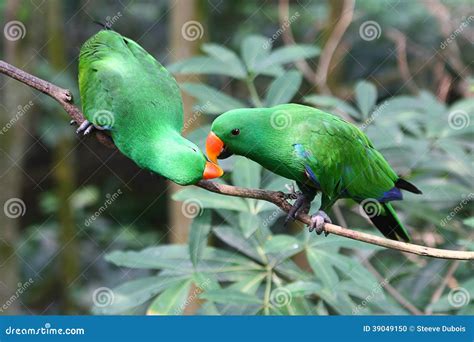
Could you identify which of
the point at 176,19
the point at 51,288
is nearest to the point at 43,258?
the point at 51,288

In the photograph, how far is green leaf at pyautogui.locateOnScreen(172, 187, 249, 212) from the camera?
2.36 metres

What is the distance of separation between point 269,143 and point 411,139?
→ 3.56ft

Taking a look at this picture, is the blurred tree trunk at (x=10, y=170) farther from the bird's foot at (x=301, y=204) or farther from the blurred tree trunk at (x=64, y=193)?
the bird's foot at (x=301, y=204)

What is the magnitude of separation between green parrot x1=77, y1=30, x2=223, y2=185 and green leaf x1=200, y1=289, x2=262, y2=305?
70 centimetres

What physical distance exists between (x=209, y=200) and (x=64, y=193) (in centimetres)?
189

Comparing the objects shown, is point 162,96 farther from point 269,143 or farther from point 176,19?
point 176,19

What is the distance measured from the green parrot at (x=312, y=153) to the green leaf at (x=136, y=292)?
1.97ft

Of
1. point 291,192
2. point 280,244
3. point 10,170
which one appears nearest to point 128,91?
point 291,192

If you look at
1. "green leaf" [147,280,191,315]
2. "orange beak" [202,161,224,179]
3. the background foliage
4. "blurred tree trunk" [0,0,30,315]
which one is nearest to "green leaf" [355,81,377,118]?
the background foliage

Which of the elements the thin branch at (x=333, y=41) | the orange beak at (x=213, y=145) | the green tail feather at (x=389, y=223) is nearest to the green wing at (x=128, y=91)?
the orange beak at (x=213, y=145)

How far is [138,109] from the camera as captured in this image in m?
1.70

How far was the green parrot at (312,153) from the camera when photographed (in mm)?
1884

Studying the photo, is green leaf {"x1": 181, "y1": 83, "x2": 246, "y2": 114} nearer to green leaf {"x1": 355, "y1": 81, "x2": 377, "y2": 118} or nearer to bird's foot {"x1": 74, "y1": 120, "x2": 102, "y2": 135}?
green leaf {"x1": 355, "y1": 81, "x2": 377, "y2": 118}
